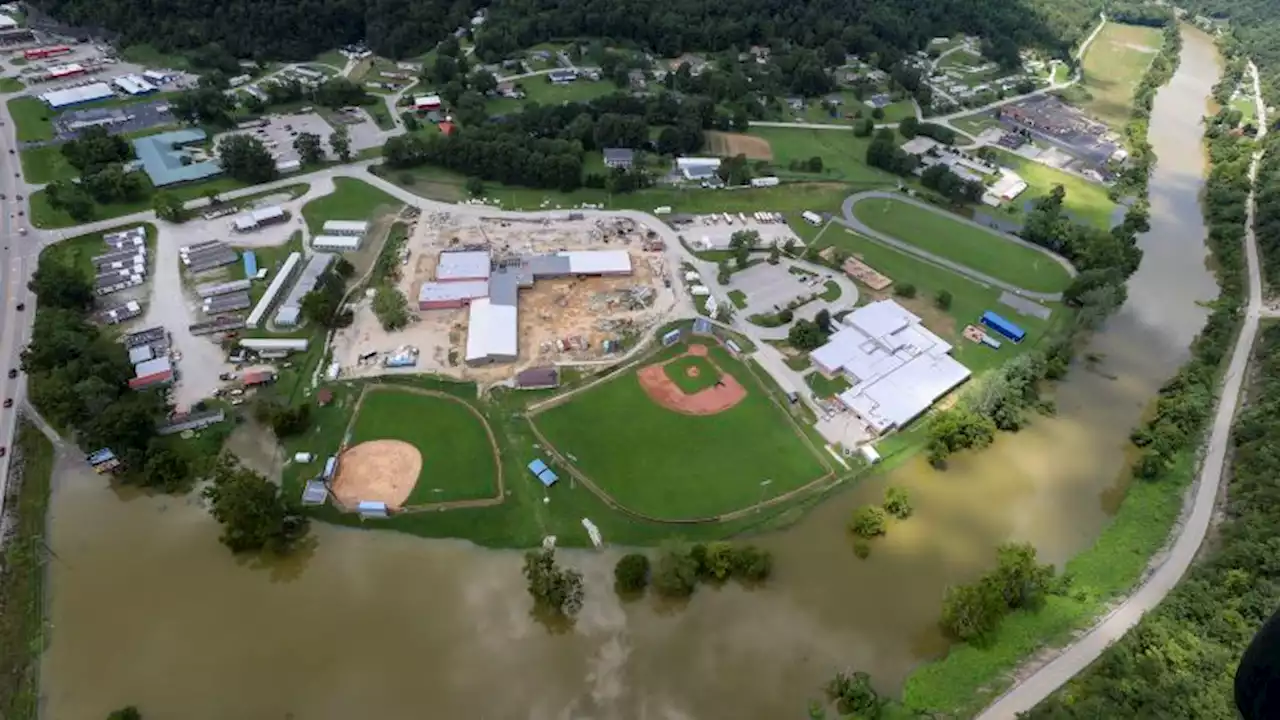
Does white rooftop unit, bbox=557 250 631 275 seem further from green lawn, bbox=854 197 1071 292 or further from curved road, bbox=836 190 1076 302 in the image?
green lawn, bbox=854 197 1071 292

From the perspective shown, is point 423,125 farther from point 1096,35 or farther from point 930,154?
point 1096,35

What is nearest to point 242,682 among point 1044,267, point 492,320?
point 492,320

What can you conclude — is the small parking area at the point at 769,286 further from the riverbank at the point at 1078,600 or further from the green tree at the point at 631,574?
the riverbank at the point at 1078,600

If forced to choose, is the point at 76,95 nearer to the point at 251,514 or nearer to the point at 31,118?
the point at 31,118

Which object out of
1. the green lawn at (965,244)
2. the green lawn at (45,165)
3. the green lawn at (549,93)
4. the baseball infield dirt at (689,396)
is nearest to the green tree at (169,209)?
the green lawn at (45,165)

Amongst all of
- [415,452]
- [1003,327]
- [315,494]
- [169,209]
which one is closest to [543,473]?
[415,452]

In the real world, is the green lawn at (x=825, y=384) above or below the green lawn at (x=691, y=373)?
below
